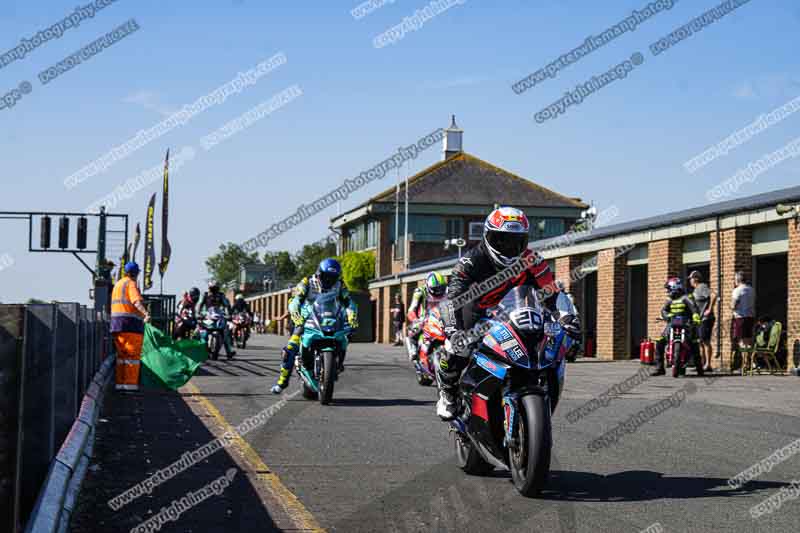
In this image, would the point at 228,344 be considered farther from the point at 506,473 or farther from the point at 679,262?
the point at 506,473

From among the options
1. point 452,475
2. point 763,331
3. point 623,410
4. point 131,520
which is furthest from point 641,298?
point 131,520

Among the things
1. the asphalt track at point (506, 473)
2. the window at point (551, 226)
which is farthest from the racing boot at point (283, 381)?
the window at point (551, 226)

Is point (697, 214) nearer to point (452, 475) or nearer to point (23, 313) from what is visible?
point (452, 475)

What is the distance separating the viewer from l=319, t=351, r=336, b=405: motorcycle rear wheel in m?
13.9

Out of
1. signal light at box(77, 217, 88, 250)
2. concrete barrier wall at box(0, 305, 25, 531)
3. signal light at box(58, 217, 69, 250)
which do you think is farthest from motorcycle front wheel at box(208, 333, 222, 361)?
concrete barrier wall at box(0, 305, 25, 531)

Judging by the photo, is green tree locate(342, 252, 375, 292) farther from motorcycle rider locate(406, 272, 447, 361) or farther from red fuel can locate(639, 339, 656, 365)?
motorcycle rider locate(406, 272, 447, 361)

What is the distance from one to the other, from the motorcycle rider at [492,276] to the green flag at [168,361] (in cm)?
880

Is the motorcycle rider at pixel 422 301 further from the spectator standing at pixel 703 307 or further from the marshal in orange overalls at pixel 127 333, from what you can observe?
the spectator standing at pixel 703 307

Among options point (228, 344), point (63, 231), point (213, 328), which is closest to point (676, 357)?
point (213, 328)

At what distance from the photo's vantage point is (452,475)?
8242 millimetres

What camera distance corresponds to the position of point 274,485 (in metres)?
7.82

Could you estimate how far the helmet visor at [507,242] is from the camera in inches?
304

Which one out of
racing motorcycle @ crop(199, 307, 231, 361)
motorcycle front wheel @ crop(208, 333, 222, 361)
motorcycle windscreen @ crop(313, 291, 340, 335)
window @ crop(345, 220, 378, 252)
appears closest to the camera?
motorcycle windscreen @ crop(313, 291, 340, 335)

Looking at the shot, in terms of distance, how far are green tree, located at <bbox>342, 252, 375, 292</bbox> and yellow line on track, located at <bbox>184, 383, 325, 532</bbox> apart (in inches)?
2352
